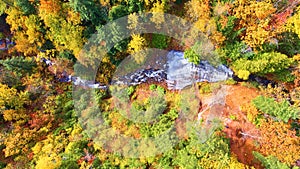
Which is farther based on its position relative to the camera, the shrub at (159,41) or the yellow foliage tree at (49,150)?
the shrub at (159,41)

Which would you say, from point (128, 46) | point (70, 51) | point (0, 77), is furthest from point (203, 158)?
point (0, 77)

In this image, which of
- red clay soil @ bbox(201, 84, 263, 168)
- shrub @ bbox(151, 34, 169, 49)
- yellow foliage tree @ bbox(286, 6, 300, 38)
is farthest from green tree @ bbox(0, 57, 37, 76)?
yellow foliage tree @ bbox(286, 6, 300, 38)

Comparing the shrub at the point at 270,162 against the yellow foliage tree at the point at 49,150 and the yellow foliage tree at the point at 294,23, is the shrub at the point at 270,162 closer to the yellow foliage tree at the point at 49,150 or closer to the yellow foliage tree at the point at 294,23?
the yellow foliage tree at the point at 294,23

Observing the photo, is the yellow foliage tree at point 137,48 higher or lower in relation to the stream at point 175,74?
higher

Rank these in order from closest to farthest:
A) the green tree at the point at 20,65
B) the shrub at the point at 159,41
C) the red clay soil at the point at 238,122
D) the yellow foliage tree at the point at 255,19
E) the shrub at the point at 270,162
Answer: the shrub at the point at 270,162 < the yellow foliage tree at the point at 255,19 < the red clay soil at the point at 238,122 < the shrub at the point at 159,41 < the green tree at the point at 20,65

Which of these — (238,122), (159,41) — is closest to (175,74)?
(159,41)

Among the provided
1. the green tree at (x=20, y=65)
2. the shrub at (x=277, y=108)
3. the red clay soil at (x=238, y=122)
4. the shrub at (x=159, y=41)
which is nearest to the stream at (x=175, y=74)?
the shrub at (x=159, y=41)

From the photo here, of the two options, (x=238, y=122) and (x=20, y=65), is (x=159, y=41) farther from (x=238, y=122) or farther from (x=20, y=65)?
(x=20, y=65)

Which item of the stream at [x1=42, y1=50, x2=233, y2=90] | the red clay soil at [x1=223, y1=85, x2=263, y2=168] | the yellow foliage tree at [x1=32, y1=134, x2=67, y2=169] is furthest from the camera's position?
the stream at [x1=42, y1=50, x2=233, y2=90]

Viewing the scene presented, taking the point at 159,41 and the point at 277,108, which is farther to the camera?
the point at 159,41

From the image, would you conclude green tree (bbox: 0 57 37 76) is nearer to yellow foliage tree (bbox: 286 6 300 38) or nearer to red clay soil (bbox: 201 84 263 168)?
red clay soil (bbox: 201 84 263 168)

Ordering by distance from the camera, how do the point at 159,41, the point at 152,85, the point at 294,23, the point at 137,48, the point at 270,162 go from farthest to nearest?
the point at 152,85
the point at 159,41
the point at 137,48
the point at 294,23
the point at 270,162

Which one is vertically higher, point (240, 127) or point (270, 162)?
point (240, 127)
